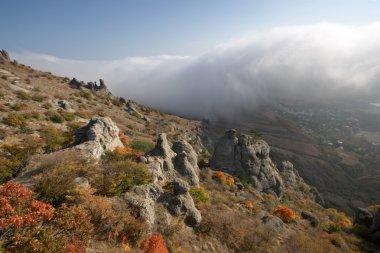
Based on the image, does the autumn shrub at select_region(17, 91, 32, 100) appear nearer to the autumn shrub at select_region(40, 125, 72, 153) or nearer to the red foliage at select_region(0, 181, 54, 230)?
the autumn shrub at select_region(40, 125, 72, 153)

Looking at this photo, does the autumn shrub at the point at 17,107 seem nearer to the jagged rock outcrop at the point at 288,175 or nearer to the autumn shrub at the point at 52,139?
the autumn shrub at the point at 52,139

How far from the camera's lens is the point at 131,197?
15523 millimetres

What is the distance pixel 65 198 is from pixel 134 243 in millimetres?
4158

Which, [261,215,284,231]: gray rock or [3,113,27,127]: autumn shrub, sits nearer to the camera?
[261,215,284,231]: gray rock

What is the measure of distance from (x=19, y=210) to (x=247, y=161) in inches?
1991

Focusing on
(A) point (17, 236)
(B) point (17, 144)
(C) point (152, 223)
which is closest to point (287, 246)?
(C) point (152, 223)

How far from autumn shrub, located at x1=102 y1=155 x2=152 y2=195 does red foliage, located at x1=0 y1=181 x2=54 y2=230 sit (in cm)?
532

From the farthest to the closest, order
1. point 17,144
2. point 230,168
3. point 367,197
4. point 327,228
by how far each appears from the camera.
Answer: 1. point 367,197
2. point 230,168
3. point 327,228
4. point 17,144

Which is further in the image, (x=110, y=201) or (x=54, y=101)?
(x=54, y=101)

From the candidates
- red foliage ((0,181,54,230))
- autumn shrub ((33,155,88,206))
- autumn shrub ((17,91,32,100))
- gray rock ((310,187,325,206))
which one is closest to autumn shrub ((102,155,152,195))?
autumn shrub ((33,155,88,206))

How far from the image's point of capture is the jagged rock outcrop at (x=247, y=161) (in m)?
55.2

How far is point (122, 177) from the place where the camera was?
17.6 m

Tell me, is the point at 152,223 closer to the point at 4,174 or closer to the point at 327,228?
the point at 4,174

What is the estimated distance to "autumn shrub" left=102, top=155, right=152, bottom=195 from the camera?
16375mm
